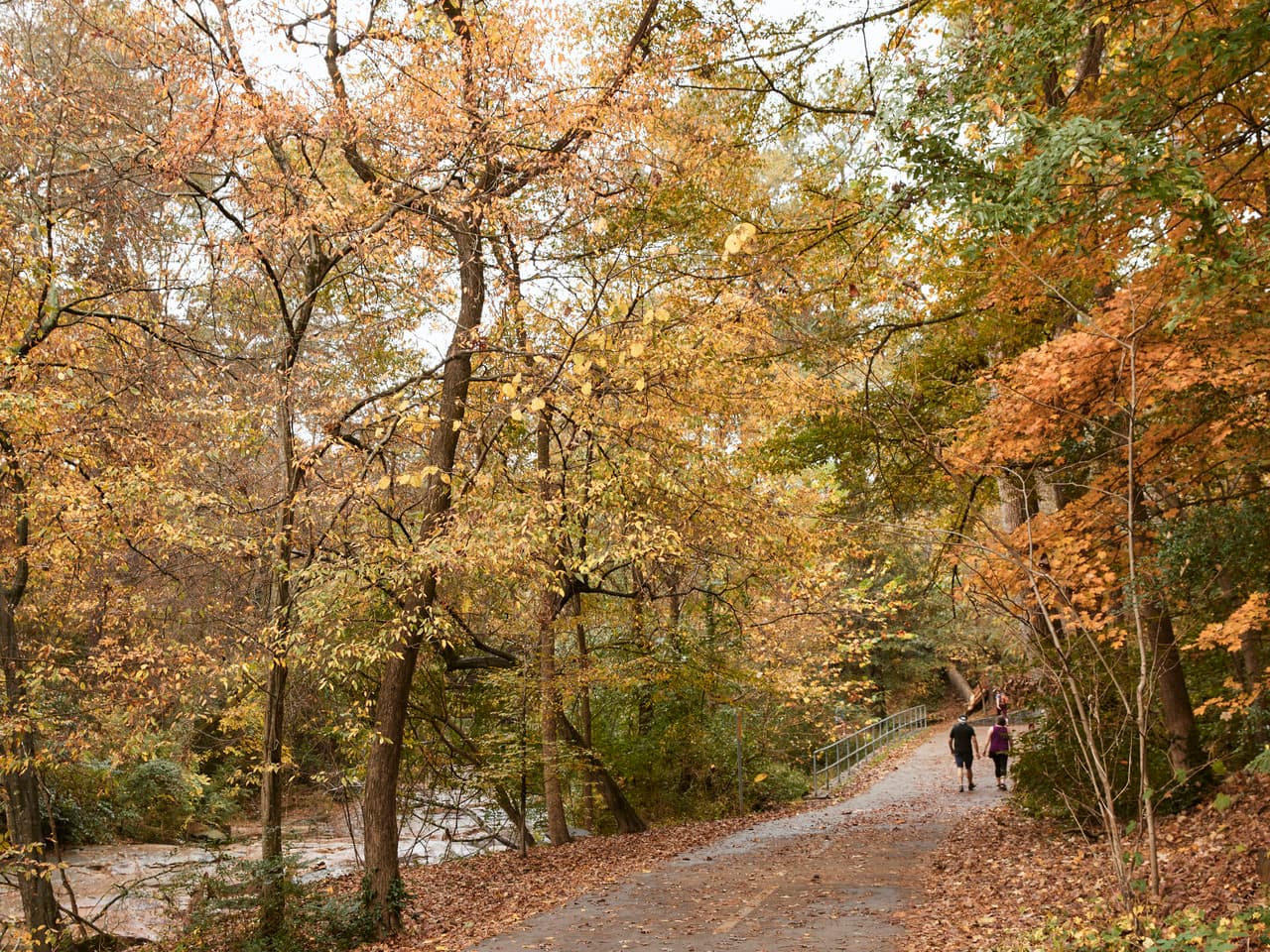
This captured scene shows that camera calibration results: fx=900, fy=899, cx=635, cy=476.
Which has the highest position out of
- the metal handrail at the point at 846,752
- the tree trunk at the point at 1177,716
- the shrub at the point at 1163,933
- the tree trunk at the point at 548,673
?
the tree trunk at the point at 548,673

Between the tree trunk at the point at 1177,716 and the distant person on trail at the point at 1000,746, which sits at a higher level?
the tree trunk at the point at 1177,716

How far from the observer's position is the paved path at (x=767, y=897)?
7.62 metres

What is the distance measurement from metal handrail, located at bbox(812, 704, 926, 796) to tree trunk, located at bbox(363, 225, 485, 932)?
11.6 metres

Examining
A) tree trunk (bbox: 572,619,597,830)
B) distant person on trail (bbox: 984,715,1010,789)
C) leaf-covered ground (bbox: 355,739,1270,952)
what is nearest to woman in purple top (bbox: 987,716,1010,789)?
distant person on trail (bbox: 984,715,1010,789)

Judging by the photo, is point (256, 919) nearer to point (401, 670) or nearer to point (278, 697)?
point (278, 697)

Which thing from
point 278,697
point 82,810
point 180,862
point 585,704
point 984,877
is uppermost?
point 278,697

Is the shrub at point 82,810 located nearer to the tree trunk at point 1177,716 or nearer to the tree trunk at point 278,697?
the tree trunk at point 278,697

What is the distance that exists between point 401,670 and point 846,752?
1569 cm

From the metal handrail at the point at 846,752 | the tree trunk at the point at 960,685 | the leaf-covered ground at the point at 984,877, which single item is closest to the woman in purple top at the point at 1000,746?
the leaf-covered ground at the point at 984,877

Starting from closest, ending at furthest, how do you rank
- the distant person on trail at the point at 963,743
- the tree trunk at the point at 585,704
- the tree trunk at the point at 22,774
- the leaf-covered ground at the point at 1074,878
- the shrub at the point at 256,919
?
the leaf-covered ground at the point at 1074,878
the tree trunk at the point at 22,774
the shrub at the point at 256,919
the tree trunk at the point at 585,704
the distant person on trail at the point at 963,743

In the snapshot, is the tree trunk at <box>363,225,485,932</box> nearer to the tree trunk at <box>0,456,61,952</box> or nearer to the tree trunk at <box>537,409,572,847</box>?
the tree trunk at <box>537,409,572,847</box>

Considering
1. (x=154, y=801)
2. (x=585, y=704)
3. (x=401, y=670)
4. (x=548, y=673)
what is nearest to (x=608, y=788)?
(x=585, y=704)

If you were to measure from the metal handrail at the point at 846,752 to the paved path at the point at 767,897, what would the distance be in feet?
16.5

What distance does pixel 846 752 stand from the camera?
2292 cm
